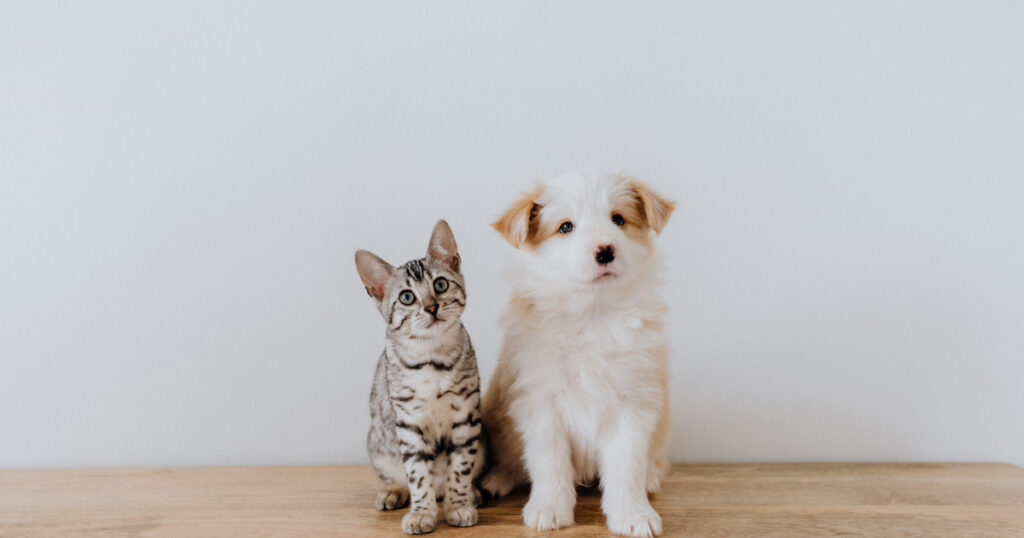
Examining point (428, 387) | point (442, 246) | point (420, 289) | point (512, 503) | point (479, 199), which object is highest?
point (479, 199)

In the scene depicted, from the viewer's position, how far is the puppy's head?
149 cm

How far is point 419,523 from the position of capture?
1422 millimetres

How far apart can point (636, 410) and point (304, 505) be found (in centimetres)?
89

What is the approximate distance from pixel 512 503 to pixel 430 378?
45 centimetres

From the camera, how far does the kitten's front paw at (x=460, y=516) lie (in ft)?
4.83

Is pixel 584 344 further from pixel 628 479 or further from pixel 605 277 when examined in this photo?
pixel 628 479

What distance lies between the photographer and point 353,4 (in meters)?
2.11

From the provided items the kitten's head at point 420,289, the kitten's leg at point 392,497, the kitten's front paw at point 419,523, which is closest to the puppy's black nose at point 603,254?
the kitten's head at point 420,289

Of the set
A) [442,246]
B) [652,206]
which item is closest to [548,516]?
[442,246]

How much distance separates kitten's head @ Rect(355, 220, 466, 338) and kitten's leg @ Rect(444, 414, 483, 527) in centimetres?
25

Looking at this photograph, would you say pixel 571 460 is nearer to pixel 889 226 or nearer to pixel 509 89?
pixel 509 89

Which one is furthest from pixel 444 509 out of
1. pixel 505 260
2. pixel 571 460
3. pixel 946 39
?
pixel 946 39

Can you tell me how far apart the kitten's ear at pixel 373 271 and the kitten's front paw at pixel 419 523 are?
0.50m

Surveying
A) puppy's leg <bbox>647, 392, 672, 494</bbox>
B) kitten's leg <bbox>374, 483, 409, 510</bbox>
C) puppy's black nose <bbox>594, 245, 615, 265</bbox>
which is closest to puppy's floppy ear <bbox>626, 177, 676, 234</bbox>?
puppy's black nose <bbox>594, 245, 615, 265</bbox>
